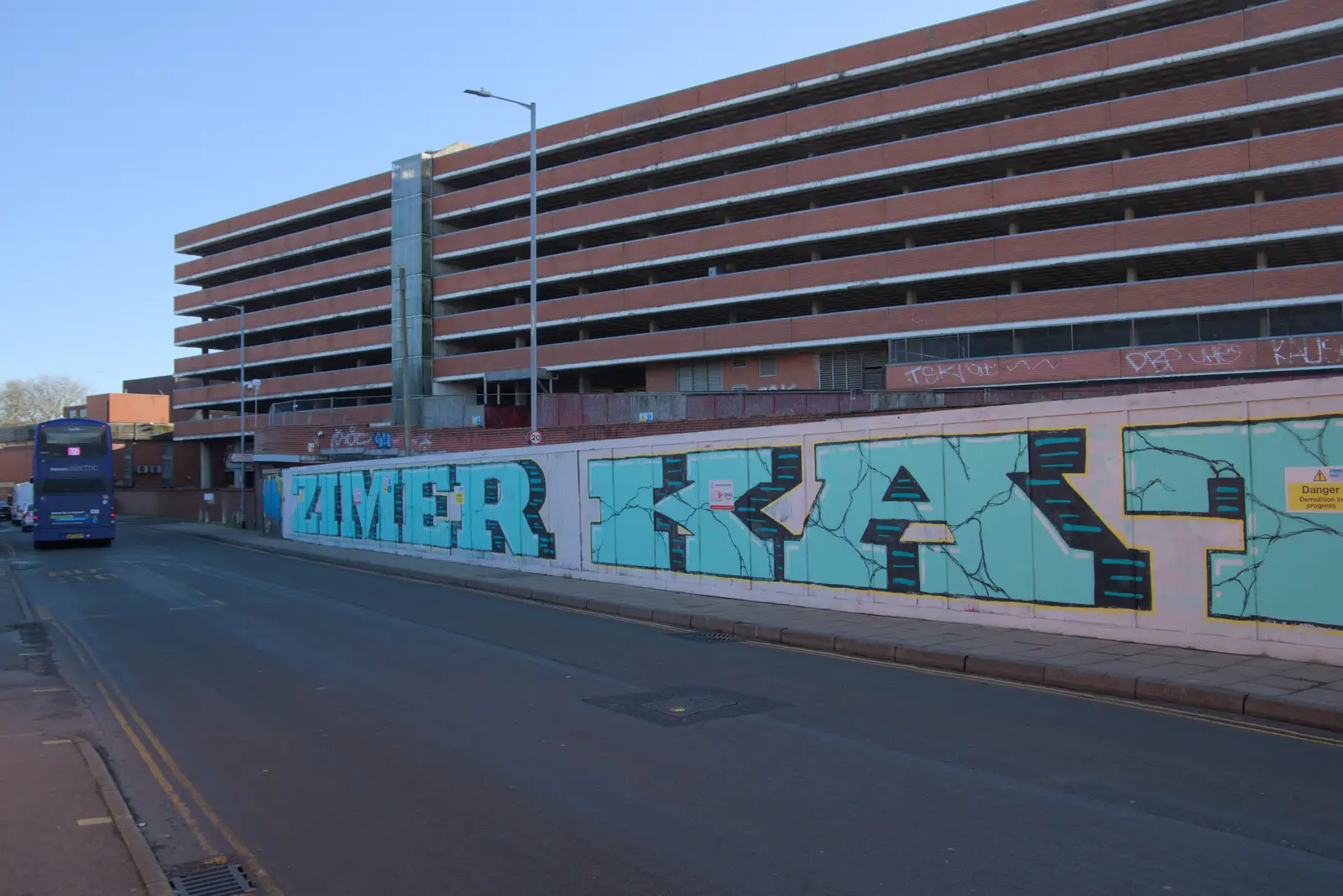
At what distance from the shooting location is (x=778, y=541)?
1580cm

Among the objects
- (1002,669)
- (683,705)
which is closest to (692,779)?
(683,705)

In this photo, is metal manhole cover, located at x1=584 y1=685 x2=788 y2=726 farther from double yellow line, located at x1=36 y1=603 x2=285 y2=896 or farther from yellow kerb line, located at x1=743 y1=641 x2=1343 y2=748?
double yellow line, located at x1=36 y1=603 x2=285 y2=896

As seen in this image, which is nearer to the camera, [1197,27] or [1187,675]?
[1187,675]

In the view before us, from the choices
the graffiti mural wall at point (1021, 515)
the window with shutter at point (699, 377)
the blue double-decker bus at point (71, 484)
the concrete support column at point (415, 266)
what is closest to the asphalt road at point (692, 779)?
the graffiti mural wall at point (1021, 515)

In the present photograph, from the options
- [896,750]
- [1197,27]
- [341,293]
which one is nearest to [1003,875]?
[896,750]

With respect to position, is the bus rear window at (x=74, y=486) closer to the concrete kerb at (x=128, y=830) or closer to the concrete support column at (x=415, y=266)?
the concrete support column at (x=415, y=266)

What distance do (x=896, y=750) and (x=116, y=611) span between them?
49.6 feet

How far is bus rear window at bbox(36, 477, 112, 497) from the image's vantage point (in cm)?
3744

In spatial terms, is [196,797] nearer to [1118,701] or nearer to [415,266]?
[1118,701]

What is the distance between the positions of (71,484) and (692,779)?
38539mm

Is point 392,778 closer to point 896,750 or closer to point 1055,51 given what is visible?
point 896,750

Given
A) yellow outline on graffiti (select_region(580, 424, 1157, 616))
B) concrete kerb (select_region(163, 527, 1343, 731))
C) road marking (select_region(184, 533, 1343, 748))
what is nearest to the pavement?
road marking (select_region(184, 533, 1343, 748))

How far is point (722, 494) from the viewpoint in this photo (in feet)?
55.6

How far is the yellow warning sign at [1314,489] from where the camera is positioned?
368 inches
